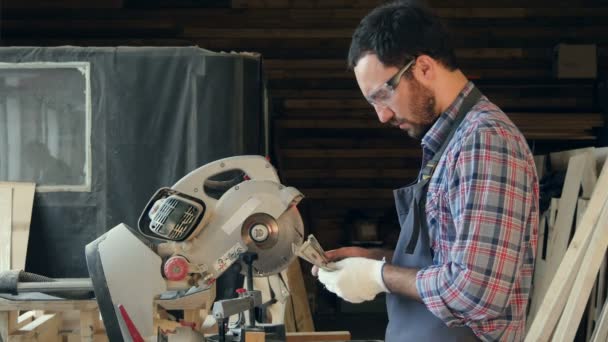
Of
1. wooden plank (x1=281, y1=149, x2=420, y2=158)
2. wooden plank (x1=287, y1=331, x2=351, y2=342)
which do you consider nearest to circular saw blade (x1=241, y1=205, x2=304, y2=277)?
wooden plank (x1=287, y1=331, x2=351, y2=342)

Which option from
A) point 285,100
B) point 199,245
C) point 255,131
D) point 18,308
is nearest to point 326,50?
point 285,100

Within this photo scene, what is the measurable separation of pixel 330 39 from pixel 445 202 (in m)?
4.76

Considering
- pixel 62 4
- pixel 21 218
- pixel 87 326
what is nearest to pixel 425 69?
pixel 87 326

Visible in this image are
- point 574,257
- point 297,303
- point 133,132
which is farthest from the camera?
point 297,303

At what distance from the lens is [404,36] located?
1698 mm

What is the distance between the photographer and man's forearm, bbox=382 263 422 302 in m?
1.70

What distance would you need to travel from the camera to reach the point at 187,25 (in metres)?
6.28

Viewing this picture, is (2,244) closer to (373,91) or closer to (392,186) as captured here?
(373,91)

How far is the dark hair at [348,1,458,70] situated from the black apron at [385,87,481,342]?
13 centimetres

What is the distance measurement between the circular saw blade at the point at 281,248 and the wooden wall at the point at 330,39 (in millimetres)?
4141

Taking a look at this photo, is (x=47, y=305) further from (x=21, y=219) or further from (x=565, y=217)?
(x=565, y=217)

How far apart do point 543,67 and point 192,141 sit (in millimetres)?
3561

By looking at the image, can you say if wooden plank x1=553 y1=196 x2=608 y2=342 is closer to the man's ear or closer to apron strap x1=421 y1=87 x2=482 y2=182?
apron strap x1=421 y1=87 x2=482 y2=182

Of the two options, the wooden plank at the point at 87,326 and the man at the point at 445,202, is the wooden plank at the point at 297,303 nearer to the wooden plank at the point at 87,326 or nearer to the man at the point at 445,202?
the wooden plank at the point at 87,326
